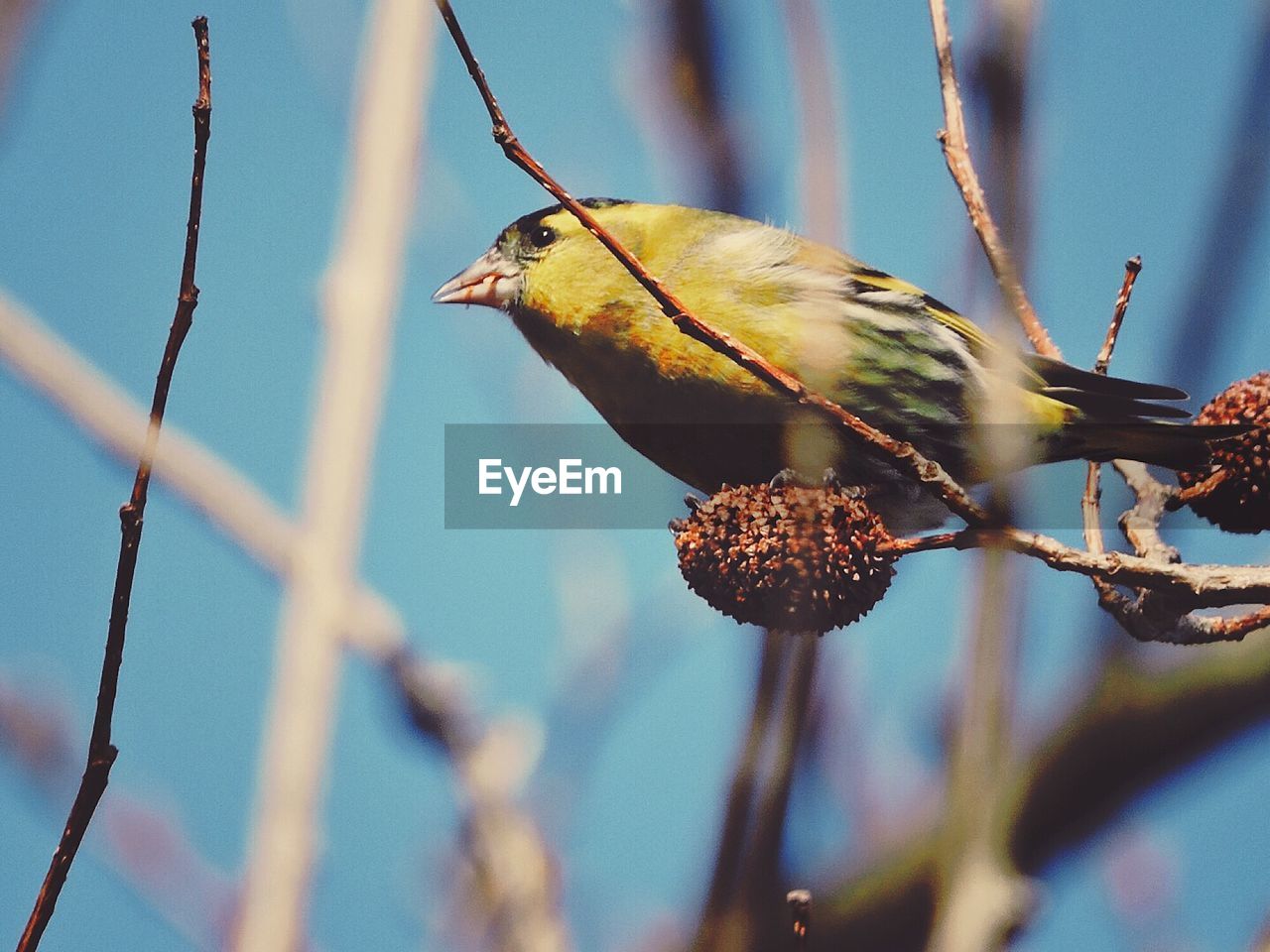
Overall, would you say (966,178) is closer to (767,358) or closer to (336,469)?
(767,358)

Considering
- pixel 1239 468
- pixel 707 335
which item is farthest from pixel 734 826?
pixel 1239 468

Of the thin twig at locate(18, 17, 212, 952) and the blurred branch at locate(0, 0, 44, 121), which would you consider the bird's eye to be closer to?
the blurred branch at locate(0, 0, 44, 121)

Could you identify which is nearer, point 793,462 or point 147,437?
point 147,437

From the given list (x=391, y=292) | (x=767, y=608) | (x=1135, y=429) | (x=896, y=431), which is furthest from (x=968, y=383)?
(x=391, y=292)

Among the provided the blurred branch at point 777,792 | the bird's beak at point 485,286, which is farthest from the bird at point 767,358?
the blurred branch at point 777,792

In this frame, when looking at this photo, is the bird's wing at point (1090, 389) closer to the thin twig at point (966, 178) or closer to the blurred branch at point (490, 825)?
the thin twig at point (966, 178)

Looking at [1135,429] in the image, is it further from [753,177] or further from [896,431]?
[753,177]
